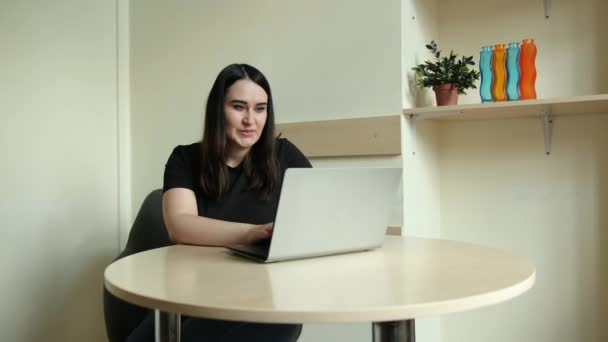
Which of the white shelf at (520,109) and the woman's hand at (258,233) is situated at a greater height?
the white shelf at (520,109)

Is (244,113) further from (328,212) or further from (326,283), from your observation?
(326,283)

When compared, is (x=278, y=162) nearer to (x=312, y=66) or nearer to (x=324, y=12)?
(x=312, y=66)

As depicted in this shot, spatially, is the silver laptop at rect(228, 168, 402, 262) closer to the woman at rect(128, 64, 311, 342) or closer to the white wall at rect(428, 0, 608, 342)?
the woman at rect(128, 64, 311, 342)

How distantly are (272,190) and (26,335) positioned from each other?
4.15ft

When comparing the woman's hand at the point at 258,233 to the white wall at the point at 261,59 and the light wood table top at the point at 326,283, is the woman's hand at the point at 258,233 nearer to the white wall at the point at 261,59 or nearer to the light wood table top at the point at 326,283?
the light wood table top at the point at 326,283

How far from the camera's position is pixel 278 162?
1737mm

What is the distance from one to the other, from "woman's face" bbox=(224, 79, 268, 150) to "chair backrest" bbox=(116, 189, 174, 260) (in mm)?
460

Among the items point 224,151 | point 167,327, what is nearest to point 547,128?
point 224,151

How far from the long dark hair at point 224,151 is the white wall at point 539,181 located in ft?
3.18

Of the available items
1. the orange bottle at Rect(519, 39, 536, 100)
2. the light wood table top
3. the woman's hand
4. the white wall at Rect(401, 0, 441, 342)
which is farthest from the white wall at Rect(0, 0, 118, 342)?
the orange bottle at Rect(519, 39, 536, 100)

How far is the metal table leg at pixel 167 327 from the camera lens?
Answer: 3.59 ft

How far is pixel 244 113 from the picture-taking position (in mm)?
1662

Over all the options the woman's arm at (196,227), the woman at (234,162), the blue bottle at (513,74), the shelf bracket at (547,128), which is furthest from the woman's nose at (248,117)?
the shelf bracket at (547,128)

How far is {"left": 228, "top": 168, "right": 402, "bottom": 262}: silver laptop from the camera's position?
3.39 feet
